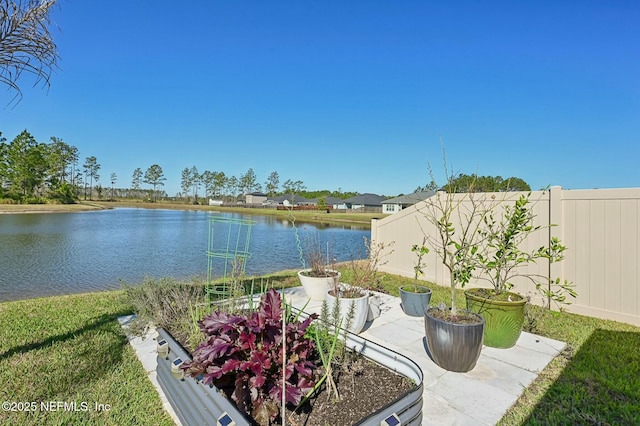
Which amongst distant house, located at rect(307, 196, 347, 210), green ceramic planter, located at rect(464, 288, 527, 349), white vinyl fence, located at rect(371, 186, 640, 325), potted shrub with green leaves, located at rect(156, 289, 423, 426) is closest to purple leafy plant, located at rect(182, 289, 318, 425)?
potted shrub with green leaves, located at rect(156, 289, 423, 426)

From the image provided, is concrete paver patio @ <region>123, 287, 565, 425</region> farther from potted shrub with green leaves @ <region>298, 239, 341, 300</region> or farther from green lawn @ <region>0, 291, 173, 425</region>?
potted shrub with green leaves @ <region>298, 239, 341, 300</region>

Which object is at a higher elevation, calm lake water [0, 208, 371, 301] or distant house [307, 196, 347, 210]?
distant house [307, 196, 347, 210]

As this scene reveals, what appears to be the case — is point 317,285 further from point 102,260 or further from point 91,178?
point 91,178

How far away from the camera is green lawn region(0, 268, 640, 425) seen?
1881mm

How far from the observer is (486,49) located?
7.48m

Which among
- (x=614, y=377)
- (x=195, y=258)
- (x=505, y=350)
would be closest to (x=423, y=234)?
(x=505, y=350)

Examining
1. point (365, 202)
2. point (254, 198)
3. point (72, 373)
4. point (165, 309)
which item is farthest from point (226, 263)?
point (254, 198)

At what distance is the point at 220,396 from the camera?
4.45ft

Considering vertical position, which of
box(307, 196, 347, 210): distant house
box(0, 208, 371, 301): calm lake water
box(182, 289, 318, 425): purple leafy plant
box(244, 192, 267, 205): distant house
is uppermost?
box(244, 192, 267, 205): distant house

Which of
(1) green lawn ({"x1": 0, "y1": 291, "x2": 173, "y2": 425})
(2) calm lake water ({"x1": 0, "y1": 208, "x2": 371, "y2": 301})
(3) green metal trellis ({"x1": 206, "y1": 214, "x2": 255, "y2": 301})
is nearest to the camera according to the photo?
(1) green lawn ({"x1": 0, "y1": 291, "x2": 173, "y2": 425})

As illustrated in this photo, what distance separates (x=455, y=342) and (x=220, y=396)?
188cm

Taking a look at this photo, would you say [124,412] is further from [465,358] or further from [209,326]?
[465,358]

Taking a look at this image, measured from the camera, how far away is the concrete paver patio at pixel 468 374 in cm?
195

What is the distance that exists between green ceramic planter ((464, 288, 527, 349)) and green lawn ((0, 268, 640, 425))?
377 millimetres
